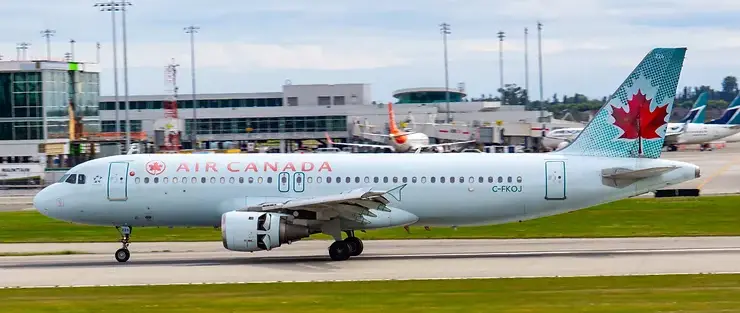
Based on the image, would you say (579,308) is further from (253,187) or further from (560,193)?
(253,187)

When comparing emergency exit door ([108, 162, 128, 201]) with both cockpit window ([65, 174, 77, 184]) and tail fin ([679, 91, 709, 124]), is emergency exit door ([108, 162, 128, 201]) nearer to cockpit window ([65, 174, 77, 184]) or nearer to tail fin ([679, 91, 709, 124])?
cockpit window ([65, 174, 77, 184])

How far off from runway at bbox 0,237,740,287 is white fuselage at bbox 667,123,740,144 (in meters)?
75.6

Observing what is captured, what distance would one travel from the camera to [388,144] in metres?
112

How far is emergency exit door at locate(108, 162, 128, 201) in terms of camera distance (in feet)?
111

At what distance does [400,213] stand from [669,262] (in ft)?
26.1

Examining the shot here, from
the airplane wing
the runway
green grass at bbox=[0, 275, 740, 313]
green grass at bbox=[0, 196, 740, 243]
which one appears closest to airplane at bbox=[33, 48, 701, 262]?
the airplane wing

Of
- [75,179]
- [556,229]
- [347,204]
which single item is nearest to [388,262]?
[347,204]

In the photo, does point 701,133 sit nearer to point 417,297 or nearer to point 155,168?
point 155,168

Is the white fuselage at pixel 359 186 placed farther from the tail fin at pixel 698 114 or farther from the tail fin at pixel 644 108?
the tail fin at pixel 698 114

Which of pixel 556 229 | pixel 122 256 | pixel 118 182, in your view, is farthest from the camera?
pixel 556 229

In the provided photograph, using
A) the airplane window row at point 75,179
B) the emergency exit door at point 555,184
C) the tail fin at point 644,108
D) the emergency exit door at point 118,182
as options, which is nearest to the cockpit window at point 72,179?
the airplane window row at point 75,179

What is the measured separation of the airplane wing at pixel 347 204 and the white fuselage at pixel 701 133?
3248 inches

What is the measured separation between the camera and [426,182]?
3353cm

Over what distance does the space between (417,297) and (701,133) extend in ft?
307
